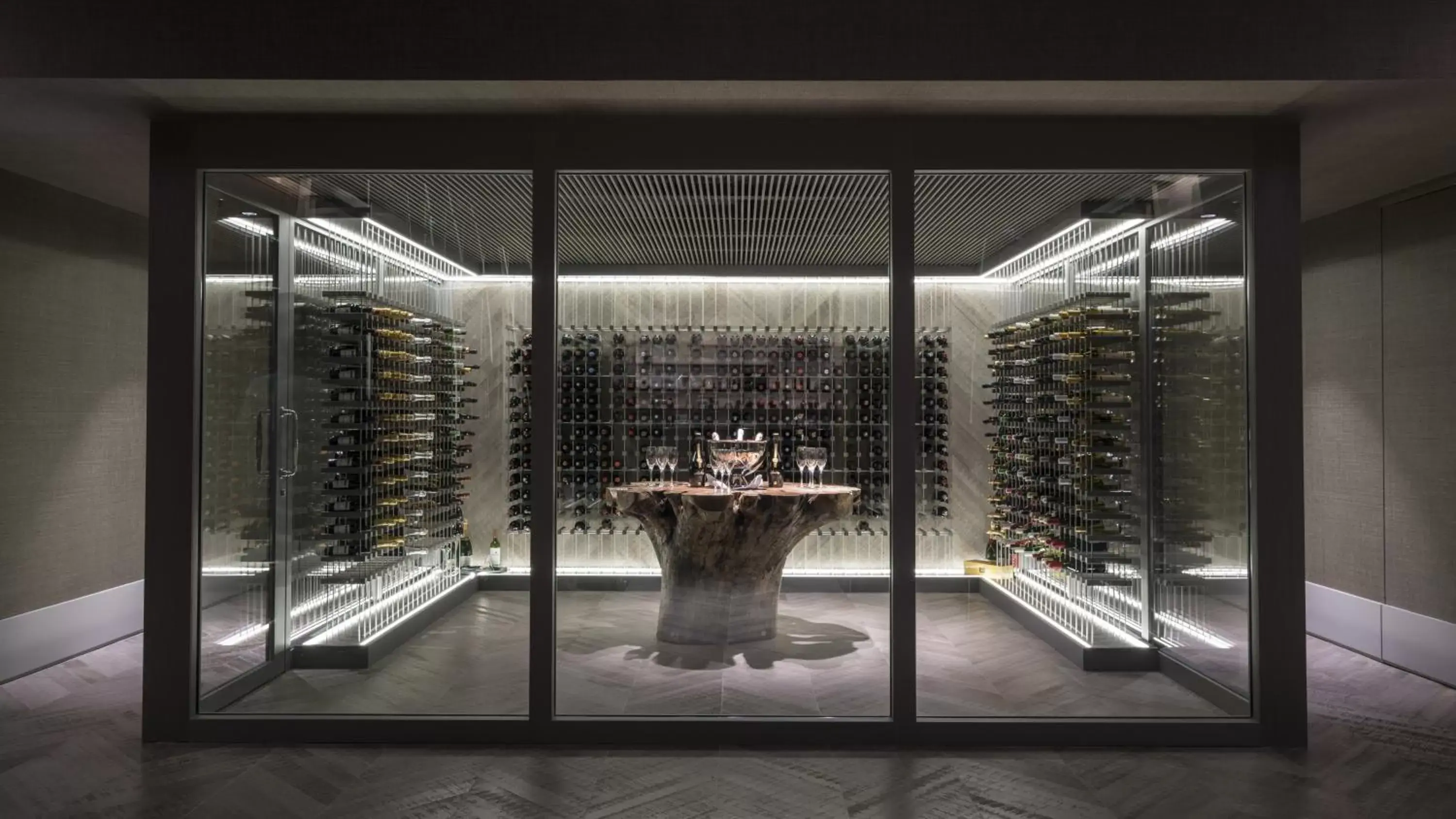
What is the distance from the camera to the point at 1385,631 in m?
5.34

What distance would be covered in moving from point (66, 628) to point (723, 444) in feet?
13.7

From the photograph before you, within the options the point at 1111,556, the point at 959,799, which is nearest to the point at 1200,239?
the point at 1111,556

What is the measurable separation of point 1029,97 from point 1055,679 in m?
2.68

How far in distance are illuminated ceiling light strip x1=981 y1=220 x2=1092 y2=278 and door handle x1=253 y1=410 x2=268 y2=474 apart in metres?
3.60

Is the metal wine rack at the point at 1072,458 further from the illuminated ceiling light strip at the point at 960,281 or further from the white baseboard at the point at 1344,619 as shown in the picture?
the white baseboard at the point at 1344,619

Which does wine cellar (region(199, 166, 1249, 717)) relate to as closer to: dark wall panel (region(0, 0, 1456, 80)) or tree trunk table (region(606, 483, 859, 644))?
tree trunk table (region(606, 483, 859, 644))

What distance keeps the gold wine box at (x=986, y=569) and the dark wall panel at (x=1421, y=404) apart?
2807mm

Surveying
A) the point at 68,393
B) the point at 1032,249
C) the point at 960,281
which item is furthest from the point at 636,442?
the point at 68,393

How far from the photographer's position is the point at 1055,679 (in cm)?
417

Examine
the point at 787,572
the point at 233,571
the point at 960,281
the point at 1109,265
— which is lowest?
the point at 787,572

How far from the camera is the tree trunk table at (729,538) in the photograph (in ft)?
15.3

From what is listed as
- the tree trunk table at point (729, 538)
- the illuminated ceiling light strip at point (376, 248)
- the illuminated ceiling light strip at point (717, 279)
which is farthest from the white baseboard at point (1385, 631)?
the illuminated ceiling light strip at point (376, 248)

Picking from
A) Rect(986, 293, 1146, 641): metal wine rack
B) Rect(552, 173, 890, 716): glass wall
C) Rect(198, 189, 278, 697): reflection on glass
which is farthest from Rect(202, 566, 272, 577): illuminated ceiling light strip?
Rect(986, 293, 1146, 641): metal wine rack

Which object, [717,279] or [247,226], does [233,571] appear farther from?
[717,279]
